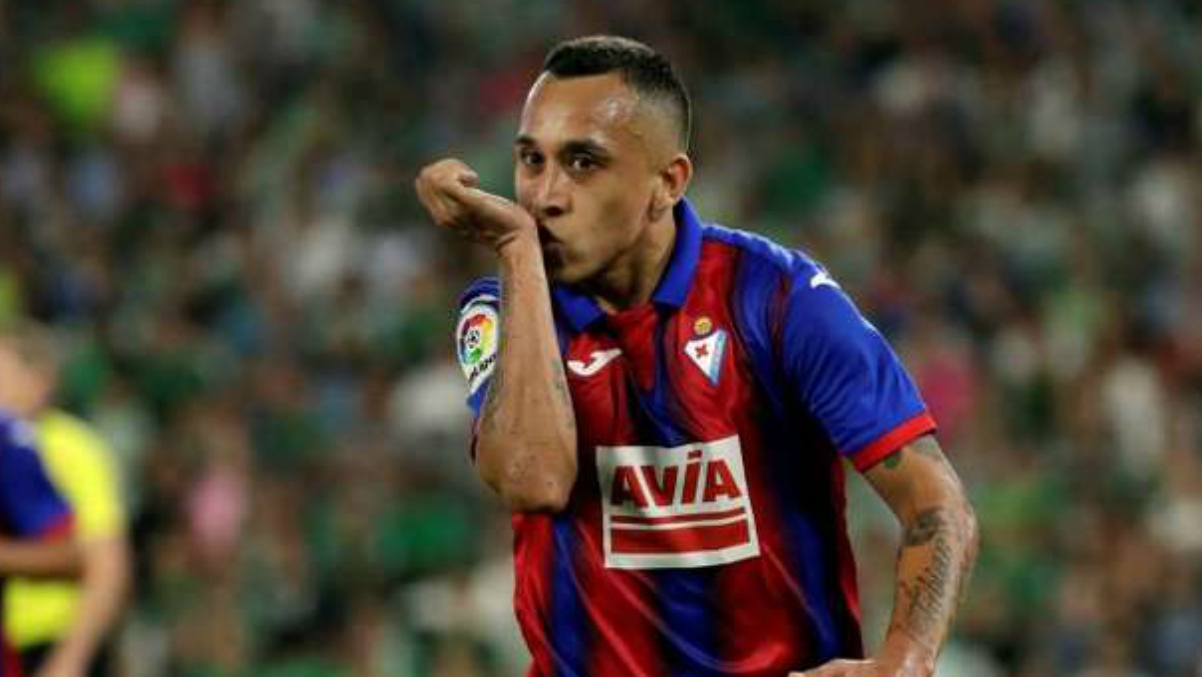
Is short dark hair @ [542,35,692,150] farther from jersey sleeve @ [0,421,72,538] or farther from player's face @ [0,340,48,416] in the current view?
player's face @ [0,340,48,416]

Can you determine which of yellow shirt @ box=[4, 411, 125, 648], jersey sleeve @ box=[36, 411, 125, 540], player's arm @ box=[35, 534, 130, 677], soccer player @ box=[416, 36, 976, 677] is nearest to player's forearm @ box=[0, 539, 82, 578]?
player's arm @ box=[35, 534, 130, 677]

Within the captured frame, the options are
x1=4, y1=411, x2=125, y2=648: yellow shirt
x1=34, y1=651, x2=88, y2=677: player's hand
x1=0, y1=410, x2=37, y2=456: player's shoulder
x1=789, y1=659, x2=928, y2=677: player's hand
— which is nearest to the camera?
x1=789, y1=659, x2=928, y2=677: player's hand

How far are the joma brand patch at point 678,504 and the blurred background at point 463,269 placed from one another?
4.65 m

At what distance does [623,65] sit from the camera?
4.20m

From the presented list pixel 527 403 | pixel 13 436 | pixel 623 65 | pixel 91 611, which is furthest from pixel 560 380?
pixel 91 611

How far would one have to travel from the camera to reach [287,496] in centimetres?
1020

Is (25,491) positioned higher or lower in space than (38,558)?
higher

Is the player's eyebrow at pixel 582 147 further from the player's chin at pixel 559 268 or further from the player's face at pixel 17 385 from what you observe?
the player's face at pixel 17 385

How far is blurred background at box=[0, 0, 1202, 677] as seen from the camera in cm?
955

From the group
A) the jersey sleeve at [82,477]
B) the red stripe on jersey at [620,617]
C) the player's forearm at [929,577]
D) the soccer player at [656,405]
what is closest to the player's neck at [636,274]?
the soccer player at [656,405]

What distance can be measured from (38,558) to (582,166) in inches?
78.4

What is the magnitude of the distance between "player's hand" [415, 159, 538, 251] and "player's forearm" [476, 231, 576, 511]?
3cm

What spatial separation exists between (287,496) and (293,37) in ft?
11.9

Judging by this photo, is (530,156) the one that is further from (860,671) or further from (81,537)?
(81,537)
